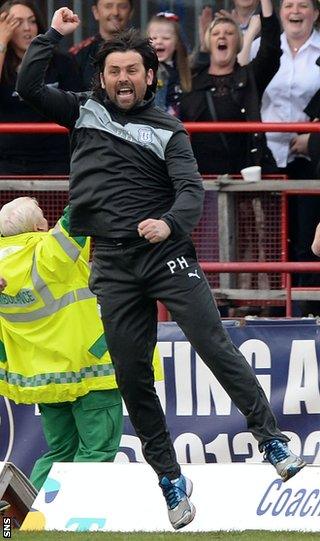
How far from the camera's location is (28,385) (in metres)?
8.58

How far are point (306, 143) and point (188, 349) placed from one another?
1.96 metres

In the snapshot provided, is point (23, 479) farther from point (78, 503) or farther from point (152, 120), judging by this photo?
point (152, 120)

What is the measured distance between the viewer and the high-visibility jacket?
8.48 metres

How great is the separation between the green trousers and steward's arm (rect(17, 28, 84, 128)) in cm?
191

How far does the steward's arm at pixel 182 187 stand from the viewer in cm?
696

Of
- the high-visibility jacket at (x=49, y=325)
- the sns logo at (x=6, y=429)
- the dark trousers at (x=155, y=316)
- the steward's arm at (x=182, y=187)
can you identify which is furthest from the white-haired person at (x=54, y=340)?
the steward's arm at (x=182, y=187)

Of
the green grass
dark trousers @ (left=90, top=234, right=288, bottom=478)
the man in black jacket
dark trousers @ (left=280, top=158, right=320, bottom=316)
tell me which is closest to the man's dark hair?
the man in black jacket

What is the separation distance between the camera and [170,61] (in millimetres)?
11109

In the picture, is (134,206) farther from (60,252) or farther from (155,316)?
(60,252)

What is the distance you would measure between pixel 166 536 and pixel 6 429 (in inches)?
93.5

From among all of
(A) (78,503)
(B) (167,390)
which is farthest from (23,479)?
(B) (167,390)

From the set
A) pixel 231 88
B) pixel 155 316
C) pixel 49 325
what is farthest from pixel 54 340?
pixel 231 88

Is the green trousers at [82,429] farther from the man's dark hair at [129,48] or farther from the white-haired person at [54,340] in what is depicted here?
the man's dark hair at [129,48]

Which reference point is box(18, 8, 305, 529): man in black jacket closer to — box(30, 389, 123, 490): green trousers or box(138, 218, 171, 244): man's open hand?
box(138, 218, 171, 244): man's open hand
